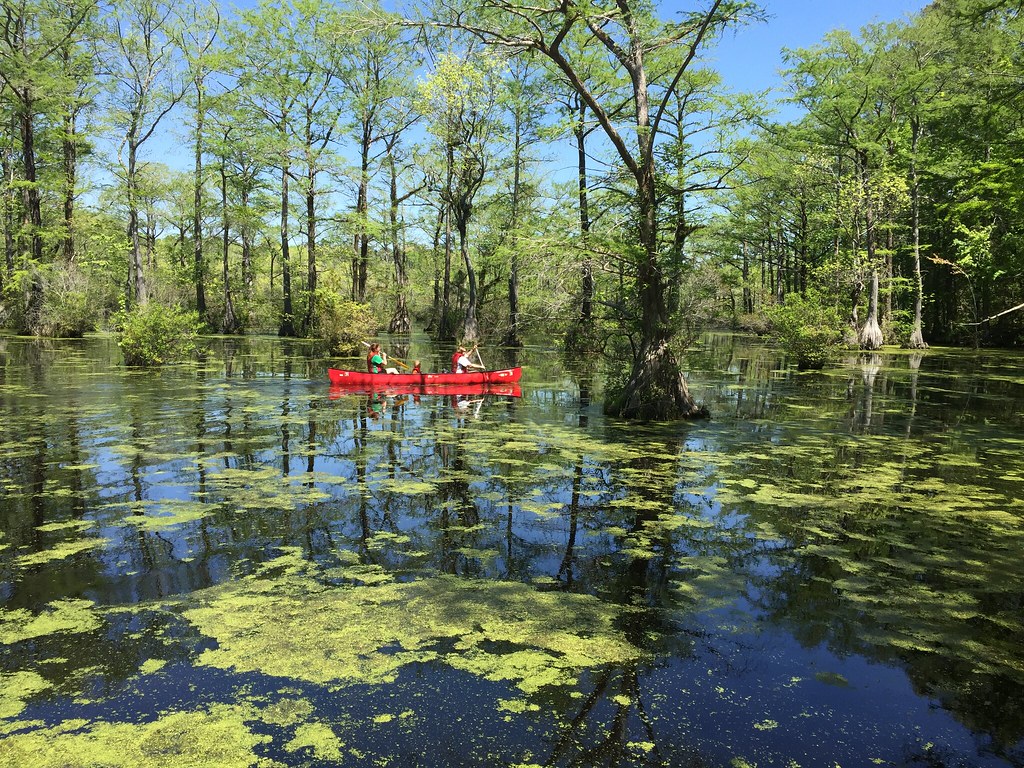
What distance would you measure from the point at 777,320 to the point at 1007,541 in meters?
15.8

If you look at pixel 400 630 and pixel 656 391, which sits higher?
pixel 656 391

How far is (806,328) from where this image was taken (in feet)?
64.2

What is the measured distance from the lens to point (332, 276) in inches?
1190

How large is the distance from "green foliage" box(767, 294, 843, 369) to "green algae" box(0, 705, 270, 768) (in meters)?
Result: 19.7

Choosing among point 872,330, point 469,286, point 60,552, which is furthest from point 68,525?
point 872,330

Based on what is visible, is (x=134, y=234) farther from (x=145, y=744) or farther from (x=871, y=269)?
(x=871, y=269)

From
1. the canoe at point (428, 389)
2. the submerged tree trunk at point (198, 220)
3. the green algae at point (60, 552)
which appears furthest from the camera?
the submerged tree trunk at point (198, 220)

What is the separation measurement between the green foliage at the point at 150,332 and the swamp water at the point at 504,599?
795 cm

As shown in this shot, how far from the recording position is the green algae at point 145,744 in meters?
2.68

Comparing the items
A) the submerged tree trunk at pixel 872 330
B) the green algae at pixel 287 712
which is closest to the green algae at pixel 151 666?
the green algae at pixel 287 712

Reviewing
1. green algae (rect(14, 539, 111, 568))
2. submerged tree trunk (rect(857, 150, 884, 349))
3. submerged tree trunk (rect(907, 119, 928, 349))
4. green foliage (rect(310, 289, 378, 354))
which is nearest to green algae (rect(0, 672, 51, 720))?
green algae (rect(14, 539, 111, 568))

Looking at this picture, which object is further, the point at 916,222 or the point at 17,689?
the point at 916,222

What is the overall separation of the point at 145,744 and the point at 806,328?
20.1 m

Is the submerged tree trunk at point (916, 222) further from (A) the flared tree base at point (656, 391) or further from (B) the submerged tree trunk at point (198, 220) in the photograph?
(B) the submerged tree trunk at point (198, 220)
